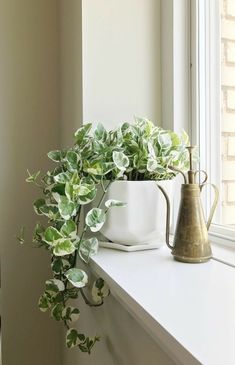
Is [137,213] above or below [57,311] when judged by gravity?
above

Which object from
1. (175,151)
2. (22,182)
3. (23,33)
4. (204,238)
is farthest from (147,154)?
(23,33)

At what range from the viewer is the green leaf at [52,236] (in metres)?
0.79

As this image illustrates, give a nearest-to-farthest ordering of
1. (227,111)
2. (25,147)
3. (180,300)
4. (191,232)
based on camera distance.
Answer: (180,300) → (191,232) → (227,111) → (25,147)

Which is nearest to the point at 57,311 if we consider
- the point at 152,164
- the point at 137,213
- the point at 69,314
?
the point at 69,314

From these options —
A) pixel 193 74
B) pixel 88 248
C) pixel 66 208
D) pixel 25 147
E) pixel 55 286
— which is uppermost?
pixel 193 74

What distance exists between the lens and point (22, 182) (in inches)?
55.9

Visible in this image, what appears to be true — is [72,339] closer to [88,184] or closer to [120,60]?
[88,184]

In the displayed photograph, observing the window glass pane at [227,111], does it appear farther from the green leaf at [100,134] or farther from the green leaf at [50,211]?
the green leaf at [50,211]

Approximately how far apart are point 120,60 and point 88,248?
60 centimetres

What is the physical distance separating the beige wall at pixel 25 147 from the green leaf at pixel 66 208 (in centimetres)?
67

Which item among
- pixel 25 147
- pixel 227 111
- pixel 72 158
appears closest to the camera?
pixel 72 158

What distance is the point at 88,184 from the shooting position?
2.73ft

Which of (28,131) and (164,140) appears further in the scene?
(28,131)

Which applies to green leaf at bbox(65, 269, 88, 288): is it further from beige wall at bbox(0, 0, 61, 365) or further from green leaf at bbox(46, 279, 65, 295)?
beige wall at bbox(0, 0, 61, 365)
